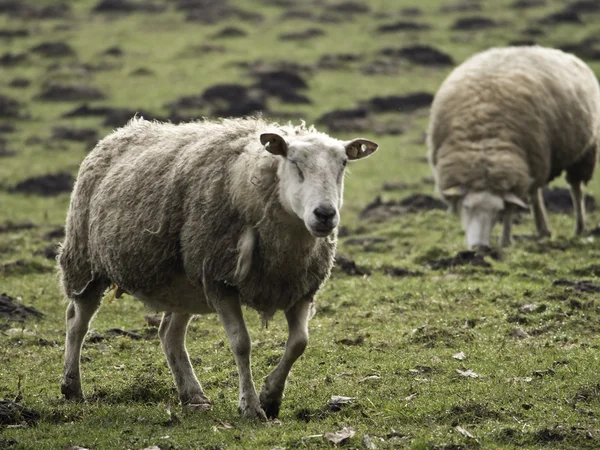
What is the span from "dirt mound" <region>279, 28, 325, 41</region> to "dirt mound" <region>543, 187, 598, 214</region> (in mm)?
19400

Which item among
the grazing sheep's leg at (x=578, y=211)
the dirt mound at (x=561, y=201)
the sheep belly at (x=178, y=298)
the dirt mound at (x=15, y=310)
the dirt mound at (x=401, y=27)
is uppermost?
the sheep belly at (x=178, y=298)

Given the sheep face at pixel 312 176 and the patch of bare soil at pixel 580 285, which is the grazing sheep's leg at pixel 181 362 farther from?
the patch of bare soil at pixel 580 285

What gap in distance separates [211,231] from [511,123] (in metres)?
7.60

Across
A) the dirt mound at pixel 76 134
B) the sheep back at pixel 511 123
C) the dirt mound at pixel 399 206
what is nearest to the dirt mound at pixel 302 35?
the dirt mound at pixel 76 134

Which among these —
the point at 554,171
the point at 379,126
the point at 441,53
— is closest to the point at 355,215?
the point at 554,171

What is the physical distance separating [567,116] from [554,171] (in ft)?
2.91

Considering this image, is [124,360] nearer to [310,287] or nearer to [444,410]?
[310,287]

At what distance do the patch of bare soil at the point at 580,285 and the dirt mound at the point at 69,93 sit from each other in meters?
19.7

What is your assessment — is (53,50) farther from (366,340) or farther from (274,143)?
(274,143)

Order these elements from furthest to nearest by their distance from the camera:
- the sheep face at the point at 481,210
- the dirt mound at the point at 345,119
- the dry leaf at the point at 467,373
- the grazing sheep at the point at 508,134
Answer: the dirt mound at the point at 345,119
the grazing sheep at the point at 508,134
the sheep face at the point at 481,210
the dry leaf at the point at 467,373

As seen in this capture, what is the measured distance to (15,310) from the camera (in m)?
10.6

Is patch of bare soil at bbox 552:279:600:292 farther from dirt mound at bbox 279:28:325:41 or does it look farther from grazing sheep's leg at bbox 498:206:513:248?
dirt mound at bbox 279:28:325:41

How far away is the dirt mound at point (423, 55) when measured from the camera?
31.5 m

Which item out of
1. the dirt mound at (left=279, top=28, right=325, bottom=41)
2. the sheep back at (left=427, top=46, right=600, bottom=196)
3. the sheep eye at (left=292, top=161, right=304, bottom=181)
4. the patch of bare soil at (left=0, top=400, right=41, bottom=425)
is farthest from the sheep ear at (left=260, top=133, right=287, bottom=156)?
the dirt mound at (left=279, top=28, right=325, bottom=41)
